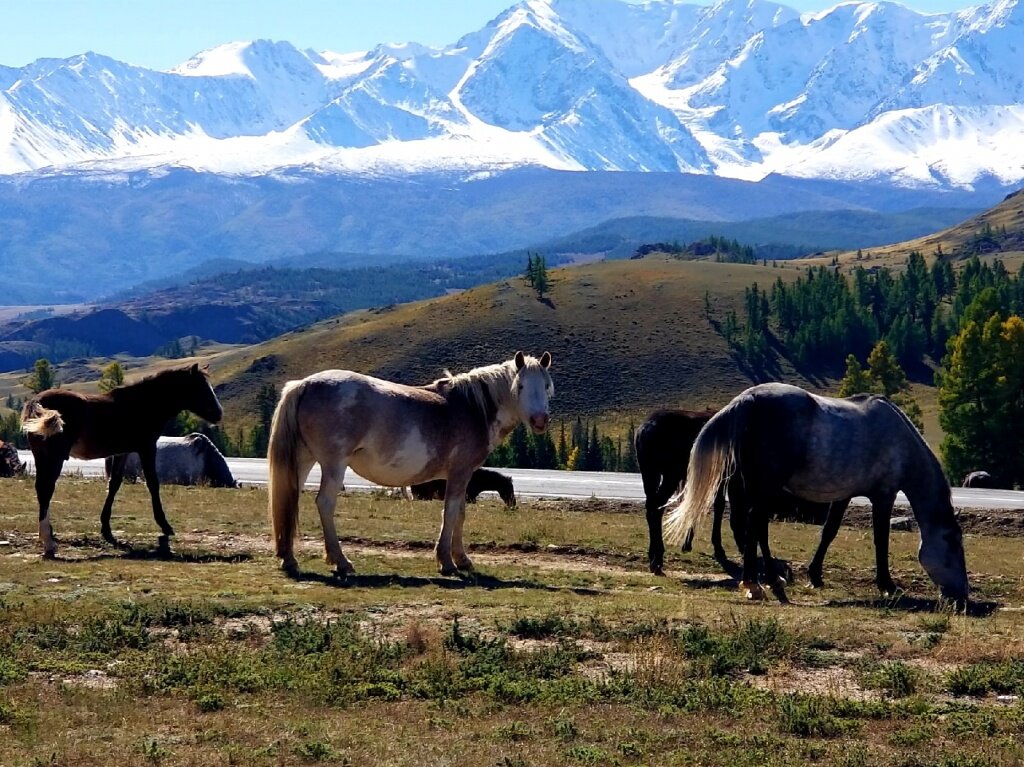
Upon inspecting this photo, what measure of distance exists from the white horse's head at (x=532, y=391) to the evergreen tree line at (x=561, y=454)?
75493 millimetres

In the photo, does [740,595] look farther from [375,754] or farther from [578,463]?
[578,463]

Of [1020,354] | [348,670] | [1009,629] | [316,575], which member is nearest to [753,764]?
[348,670]

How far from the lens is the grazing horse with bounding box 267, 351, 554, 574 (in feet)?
63.2

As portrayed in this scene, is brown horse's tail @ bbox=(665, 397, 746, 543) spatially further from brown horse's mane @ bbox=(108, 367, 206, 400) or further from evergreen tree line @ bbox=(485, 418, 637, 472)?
evergreen tree line @ bbox=(485, 418, 637, 472)

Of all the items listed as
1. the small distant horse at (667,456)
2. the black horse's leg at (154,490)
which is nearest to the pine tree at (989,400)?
the small distant horse at (667,456)

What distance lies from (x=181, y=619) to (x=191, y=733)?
392cm

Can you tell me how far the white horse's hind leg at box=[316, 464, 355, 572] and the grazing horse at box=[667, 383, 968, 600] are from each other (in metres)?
4.59

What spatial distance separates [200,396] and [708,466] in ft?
30.1

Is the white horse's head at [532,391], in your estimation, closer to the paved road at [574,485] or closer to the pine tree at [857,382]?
the paved road at [574,485]

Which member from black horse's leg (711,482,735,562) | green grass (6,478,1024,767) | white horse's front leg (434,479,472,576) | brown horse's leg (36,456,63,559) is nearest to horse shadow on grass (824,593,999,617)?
green grass (6,478,1024,767)

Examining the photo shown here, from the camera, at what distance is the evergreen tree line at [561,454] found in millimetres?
109500

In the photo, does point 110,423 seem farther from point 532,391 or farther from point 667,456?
point 667,456

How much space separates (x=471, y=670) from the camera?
12719 millimetres

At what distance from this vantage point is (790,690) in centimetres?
1245
